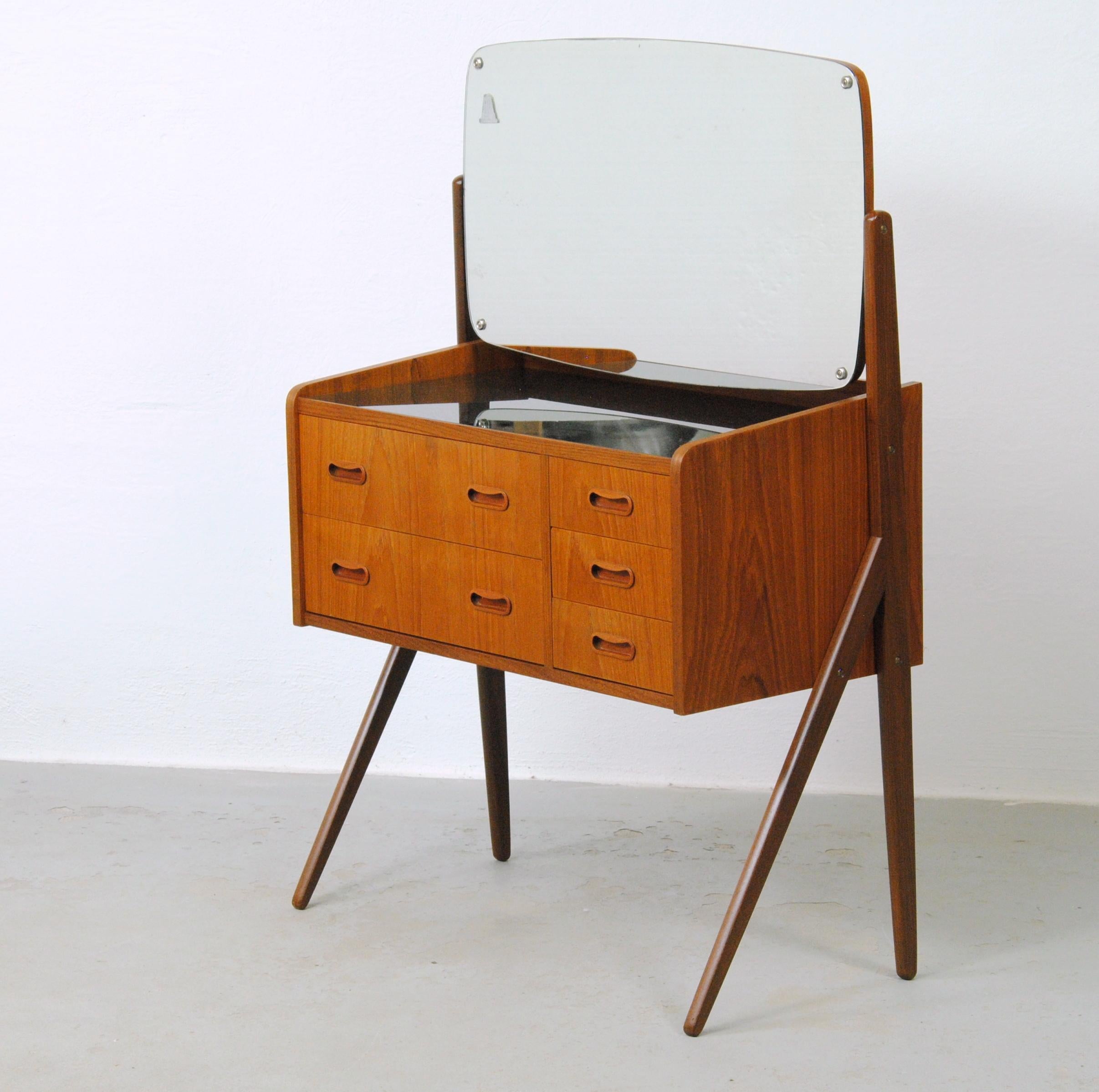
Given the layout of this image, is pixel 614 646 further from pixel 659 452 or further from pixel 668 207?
pixel 668 207

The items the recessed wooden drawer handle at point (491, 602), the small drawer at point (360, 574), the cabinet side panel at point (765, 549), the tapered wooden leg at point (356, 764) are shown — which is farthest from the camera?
the tapered wooden leg at point (356, 764)

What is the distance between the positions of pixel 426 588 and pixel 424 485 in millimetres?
152

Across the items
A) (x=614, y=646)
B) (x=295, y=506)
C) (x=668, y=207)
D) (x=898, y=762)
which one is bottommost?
(x=898, y=762)

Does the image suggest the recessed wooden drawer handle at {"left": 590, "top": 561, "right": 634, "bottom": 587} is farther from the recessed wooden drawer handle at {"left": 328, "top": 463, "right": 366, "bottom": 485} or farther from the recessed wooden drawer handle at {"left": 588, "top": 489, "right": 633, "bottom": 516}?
the recessed wooden drawer handle at {"left": 328, "top": 463, "right": 366, "bottom": 485}

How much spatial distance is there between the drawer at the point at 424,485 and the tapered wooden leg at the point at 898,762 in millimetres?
515

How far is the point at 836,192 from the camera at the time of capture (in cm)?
216

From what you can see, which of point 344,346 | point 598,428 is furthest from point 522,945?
point 344,346

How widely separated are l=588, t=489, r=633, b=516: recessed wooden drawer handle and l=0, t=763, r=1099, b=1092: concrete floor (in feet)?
2.46

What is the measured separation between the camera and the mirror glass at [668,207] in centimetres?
219

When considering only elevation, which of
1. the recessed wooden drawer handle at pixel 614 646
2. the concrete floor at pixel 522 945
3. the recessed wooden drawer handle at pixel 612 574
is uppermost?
the recessed wooden drawer handle at pixel 612 574

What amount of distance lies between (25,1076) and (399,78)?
190 cm

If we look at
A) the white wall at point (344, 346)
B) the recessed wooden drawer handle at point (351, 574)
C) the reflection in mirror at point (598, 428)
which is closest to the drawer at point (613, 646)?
the reflection in mirror at point (598, 428)

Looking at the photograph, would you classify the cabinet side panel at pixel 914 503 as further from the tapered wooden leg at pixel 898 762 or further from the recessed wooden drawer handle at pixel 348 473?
the recessed wooden drawer handle at pixel 348 473

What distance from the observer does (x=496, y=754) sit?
9.37 ft
